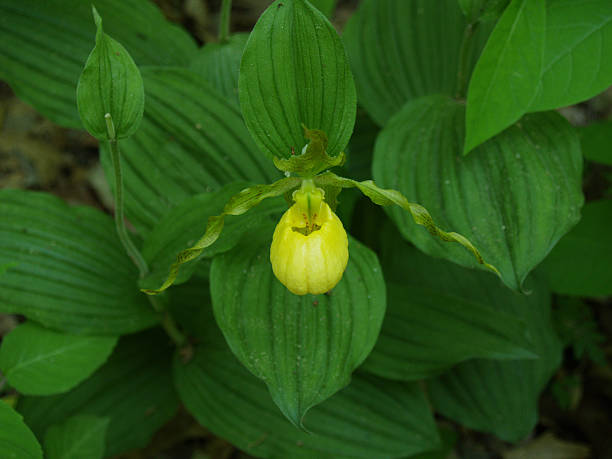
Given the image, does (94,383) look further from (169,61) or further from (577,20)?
(577,20)

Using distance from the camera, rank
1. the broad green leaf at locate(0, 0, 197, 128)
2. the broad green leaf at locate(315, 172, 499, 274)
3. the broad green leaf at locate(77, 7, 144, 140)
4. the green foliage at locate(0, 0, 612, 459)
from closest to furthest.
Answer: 1. the broad green leaf at locate(77, 7, 144, 140)
2. the broad green leaf at locate(315, 172, 499, 274)
3. the green foliage at locate(0, 0, 612, 459)
4. the broad green leaf at locate(0, 0, 197, 128)

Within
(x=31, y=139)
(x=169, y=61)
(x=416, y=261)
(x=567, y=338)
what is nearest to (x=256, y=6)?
(x=169, y=61)

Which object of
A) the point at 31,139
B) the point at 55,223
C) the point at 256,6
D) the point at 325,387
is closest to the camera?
the point at 325,387

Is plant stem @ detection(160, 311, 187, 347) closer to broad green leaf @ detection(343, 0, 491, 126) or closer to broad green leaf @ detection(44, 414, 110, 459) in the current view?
broad green leaf @ detection(44, 414, 110, 459)

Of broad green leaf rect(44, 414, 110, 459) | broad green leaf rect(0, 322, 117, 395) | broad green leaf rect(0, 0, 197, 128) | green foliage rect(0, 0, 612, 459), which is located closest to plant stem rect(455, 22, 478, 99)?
green foliage rect(0, 0, 612, 459)

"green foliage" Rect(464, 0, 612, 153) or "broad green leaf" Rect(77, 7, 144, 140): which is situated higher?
"broad green leaf" Rect(77, 7, 144, 140)

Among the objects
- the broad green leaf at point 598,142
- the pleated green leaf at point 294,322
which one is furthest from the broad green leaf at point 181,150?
the broad green leaf at point 598,142

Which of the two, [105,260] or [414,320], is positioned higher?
[105,260]
